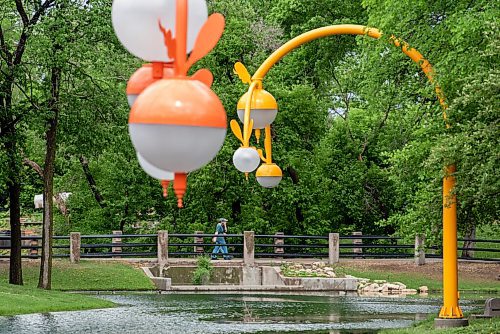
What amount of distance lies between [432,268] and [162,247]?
959 centimetres

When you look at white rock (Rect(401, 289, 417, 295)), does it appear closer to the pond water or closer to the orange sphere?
the pond water

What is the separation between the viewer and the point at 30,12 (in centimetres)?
2952

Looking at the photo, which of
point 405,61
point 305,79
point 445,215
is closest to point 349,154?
point 305,79

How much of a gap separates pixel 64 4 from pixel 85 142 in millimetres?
4064

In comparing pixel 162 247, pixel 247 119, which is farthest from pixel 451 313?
pixel 162 247

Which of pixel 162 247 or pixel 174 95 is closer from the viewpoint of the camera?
pixel 174 95

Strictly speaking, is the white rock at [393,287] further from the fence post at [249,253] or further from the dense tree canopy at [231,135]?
the fence post at [249,253]

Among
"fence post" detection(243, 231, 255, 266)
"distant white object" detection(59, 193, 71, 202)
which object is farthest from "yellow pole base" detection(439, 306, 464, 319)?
"distant white object" detection(59, 193, 71, 202)

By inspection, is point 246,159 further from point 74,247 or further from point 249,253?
point 249,253

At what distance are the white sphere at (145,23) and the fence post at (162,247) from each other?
32.9m

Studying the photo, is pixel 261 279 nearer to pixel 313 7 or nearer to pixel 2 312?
pixel 313 7

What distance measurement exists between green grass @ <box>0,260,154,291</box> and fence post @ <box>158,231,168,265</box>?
1349mm

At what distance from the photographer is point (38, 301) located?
81.2 feet

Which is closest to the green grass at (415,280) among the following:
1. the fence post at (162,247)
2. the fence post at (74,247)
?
the fence post at (162,247)
